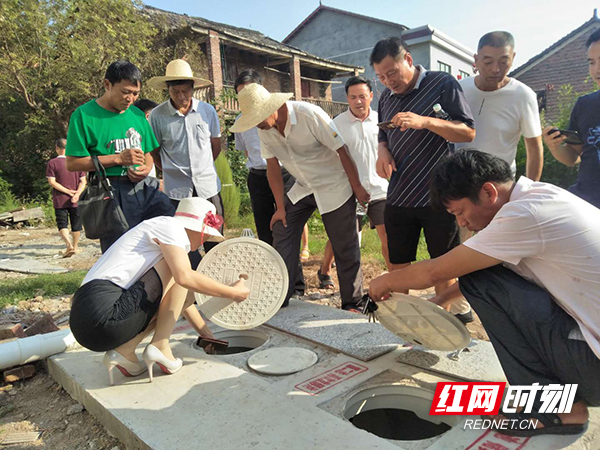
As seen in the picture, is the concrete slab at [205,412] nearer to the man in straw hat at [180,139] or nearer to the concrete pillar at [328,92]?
the man in straw hat at [180,139]

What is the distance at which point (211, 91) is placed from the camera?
48.9ft

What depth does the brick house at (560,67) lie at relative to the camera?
678 inches

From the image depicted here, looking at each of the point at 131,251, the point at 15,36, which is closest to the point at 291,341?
the point at 131,251

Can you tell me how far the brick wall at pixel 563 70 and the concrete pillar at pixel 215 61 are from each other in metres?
12.2

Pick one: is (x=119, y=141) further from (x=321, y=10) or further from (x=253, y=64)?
(x=321, y=10)

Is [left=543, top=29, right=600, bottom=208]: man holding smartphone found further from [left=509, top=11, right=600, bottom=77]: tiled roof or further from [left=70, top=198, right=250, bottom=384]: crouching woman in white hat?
[left=509, top=11, right=600, bottom=77]: tiled roof

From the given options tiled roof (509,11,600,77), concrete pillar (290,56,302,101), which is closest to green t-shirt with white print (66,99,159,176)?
concrete pillar (290,56,302,101)

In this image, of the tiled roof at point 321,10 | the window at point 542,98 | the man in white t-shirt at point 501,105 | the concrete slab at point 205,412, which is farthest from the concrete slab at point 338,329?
the tiled roof at point 321,10

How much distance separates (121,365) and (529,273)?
2062mm

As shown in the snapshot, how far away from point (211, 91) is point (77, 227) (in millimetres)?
8913

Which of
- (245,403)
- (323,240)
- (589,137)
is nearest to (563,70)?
(323,240)

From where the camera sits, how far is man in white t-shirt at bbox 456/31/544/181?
3057mm

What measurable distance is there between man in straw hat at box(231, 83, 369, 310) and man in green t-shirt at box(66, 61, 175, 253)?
0.74m

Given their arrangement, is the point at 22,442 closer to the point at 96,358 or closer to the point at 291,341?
the point at 96,358
